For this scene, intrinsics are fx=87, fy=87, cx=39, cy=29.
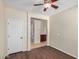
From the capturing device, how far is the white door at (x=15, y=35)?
182 inches

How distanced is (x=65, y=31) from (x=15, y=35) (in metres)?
2.88

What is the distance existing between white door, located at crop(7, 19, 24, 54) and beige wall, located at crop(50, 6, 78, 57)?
7.93ft

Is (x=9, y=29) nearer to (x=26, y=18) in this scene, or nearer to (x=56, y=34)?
(x=26, y=18)

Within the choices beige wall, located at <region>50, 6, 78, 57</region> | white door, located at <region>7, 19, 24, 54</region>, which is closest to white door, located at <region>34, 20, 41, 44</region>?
beige wall, located at <region>50, 6, 78, 57</region>

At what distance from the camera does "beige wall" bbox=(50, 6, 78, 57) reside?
4.43m

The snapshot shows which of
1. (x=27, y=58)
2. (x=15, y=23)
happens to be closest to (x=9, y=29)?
(x=15, y=23)

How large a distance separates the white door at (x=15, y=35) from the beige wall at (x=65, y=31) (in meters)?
2.42

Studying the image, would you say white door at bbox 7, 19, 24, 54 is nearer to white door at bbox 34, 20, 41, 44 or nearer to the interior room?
the interior room

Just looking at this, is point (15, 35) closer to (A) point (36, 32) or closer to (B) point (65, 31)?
(B) point (65, 31)

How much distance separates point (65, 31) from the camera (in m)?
5.14

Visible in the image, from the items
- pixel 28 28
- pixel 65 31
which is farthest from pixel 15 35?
pixel 65 31

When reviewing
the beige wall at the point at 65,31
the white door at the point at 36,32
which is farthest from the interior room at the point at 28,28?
the white door at the point at 36,32

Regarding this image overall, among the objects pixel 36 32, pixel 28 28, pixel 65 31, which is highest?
pixel 28 28

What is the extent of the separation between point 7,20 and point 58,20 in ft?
10.7
